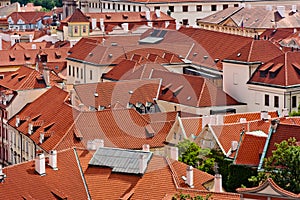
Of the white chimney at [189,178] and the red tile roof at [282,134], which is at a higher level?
the red tile roof at [282,134]

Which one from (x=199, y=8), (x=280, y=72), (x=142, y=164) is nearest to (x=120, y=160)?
(x=142, y=164)

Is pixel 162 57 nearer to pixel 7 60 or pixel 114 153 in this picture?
pixel 7 60

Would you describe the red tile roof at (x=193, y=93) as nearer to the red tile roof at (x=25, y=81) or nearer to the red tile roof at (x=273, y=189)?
the red tile roof at (x=25, y=81)

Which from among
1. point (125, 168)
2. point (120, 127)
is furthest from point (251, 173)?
point (120, 127)

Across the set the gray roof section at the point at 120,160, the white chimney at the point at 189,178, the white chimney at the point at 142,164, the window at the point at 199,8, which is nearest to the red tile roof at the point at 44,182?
→ the gray roof section at the point at 120,160

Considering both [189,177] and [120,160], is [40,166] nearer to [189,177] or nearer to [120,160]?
[120,160]

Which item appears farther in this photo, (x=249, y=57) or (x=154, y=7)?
(x=154, y=7)
